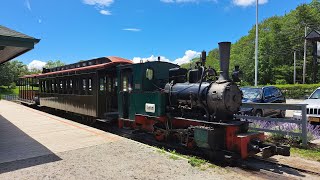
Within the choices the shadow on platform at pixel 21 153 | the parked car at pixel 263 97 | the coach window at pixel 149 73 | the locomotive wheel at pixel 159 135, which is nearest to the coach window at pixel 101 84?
the coach window at pixel 149 73

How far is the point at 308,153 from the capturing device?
313 inches

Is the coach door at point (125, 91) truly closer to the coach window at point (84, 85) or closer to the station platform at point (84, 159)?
the station platform at point (84, 159)

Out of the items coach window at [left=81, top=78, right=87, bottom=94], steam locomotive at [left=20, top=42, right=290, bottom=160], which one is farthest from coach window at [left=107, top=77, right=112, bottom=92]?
coach window at [left=81, top=78, right=87, bottom=94]

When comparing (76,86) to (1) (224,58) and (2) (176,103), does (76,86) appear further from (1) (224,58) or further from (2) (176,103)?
(1) (224,58)

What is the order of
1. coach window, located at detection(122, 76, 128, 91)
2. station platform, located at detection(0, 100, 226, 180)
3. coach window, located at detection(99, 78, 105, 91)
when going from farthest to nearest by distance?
coach window, located at detection(99, 78, 105, 91), coach window, located at detection(122, 76, 128, 91), station platform, located at detection(0, 100, 226, 180)

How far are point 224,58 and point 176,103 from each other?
2.13 meters

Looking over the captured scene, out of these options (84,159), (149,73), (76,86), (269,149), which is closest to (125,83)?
(149,73)

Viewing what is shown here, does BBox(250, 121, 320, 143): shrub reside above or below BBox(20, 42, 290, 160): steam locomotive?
below

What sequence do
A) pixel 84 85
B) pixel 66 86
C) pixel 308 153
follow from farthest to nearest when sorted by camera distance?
pixel 66 86
pixel 84 85
pixel 308 153

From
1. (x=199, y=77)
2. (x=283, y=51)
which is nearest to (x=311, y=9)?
(x=283, y=51)

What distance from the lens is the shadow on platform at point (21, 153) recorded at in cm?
650

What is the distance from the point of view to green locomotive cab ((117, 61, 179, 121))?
30.2ft

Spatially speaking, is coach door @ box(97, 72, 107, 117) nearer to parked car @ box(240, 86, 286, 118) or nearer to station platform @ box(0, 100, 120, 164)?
station platform @ box(0, 100, 120, 164)

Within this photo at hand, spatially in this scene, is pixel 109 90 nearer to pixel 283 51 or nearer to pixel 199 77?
pixel 199 77
